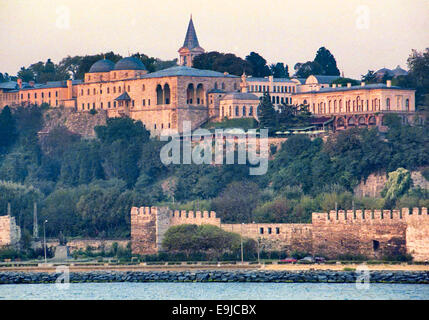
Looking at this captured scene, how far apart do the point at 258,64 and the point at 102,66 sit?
892 cm

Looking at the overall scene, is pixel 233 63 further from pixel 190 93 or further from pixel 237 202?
pixel 237 202

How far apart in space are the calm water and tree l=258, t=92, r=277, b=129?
2498 cm

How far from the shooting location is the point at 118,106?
91438mm

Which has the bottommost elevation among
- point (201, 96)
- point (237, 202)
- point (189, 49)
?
point (237, 202)

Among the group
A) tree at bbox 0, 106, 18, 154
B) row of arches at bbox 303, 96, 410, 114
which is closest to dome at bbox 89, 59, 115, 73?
tree at bbox 0, 106, 18, 154

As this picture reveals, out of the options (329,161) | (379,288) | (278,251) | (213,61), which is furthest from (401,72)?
(379,288)

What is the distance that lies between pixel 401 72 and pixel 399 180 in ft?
75.4

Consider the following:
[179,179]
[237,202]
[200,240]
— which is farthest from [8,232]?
[179,179]

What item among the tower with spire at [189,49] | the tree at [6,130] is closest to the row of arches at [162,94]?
the tree at [6,130]

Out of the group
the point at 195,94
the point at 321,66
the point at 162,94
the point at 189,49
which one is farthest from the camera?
the point at 189,49

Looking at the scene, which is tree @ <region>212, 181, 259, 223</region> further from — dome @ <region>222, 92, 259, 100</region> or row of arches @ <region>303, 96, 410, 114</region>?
dome @ <region>222, 92, 259, 100</region>

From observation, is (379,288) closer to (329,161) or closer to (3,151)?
(329,161)

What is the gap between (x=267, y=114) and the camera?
3337 inches

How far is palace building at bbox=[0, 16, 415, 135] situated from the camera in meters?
84.4
